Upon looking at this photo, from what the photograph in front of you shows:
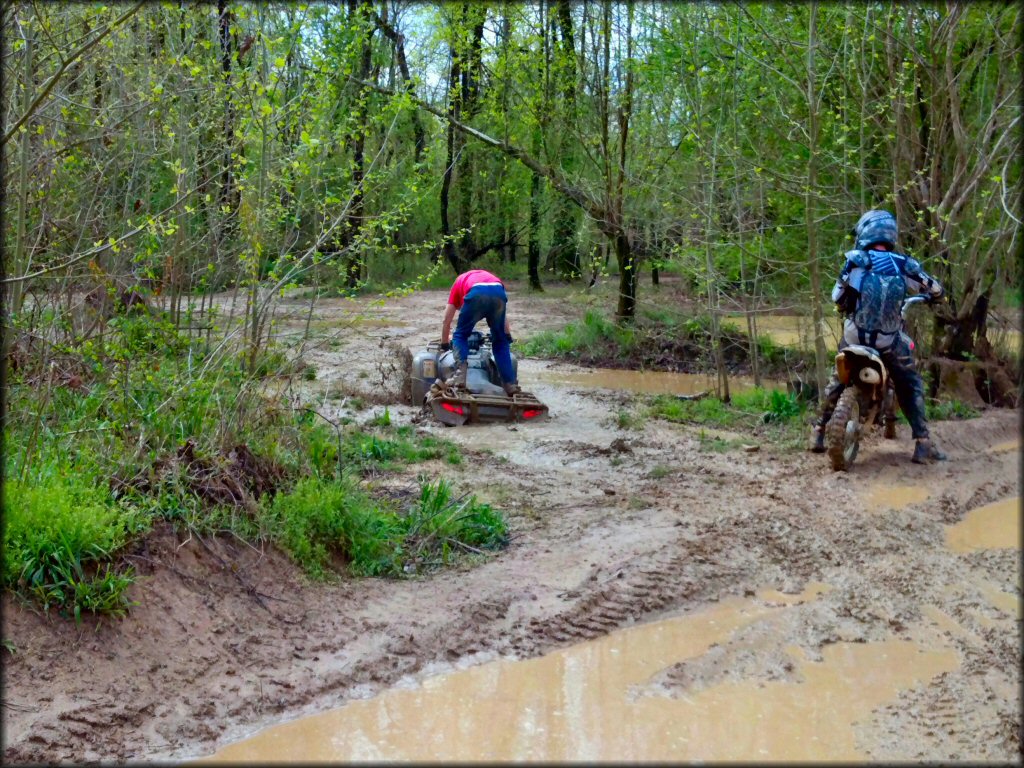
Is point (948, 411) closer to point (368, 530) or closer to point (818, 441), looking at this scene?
point (818, 441)

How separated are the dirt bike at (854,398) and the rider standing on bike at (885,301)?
0.11 metres

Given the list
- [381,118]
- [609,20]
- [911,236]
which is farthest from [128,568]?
[609,20]

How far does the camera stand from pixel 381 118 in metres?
8.86

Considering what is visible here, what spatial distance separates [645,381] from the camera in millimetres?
16766

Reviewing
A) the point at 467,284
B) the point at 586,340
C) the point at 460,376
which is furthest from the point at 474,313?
the point at 586,340

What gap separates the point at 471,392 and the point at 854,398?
4.34m

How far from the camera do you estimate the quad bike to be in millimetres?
11531

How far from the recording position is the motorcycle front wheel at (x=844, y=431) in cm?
896

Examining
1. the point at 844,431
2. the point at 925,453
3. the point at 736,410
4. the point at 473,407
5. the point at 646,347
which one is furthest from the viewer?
the point at 646,347

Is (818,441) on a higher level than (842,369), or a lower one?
lower

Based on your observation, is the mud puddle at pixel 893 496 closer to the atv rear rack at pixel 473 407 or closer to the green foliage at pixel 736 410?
the green foliage at pixel 736 410

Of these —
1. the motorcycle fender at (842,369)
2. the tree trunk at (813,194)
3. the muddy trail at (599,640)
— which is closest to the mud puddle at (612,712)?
the muddy trail at (599,640)

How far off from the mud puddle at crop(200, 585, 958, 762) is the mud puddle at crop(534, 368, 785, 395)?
9691 millimetres

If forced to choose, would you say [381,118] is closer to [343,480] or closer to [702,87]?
[343,480]
